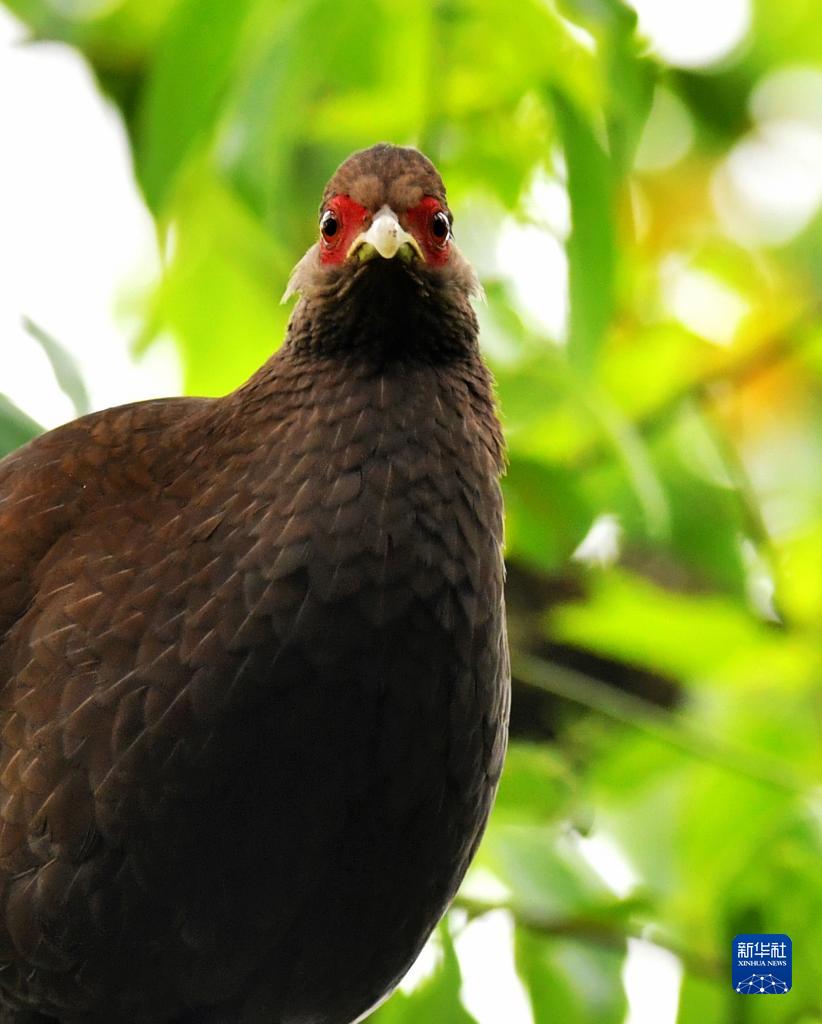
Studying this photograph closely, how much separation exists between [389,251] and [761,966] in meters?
1.19

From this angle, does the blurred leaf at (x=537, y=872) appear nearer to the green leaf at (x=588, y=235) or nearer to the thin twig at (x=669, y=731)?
the thin twig at (x=669, y=731)

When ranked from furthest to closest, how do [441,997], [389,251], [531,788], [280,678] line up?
[531,788]
[441,997]
[389,251]
[280,678]

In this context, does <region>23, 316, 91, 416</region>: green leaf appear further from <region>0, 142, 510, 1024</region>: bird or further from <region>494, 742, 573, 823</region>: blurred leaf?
<region>494, 742, 573, 823</region>: blurred leaf

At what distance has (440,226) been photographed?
1.69 meters

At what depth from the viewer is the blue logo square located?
2.19 meters

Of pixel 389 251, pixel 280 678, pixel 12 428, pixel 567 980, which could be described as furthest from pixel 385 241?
pixel 567 980

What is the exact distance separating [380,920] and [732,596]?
4.40 ft

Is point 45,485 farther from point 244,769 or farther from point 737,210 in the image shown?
point 737,210

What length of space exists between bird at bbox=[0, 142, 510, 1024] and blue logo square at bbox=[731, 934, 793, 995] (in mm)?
700

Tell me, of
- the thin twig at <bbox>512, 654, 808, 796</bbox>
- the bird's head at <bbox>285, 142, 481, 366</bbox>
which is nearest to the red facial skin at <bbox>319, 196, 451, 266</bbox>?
the bird's head at <bbox>285, 142, 481, 366</bbox>

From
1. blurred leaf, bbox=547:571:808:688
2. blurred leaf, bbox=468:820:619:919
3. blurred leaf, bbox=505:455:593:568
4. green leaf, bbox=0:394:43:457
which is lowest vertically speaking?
blurred leaf, bbox=468:820:619:919

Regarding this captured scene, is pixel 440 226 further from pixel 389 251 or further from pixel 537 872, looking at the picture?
pixel 537 872

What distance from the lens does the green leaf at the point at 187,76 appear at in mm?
1953

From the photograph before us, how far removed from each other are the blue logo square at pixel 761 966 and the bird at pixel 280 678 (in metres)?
0.70
